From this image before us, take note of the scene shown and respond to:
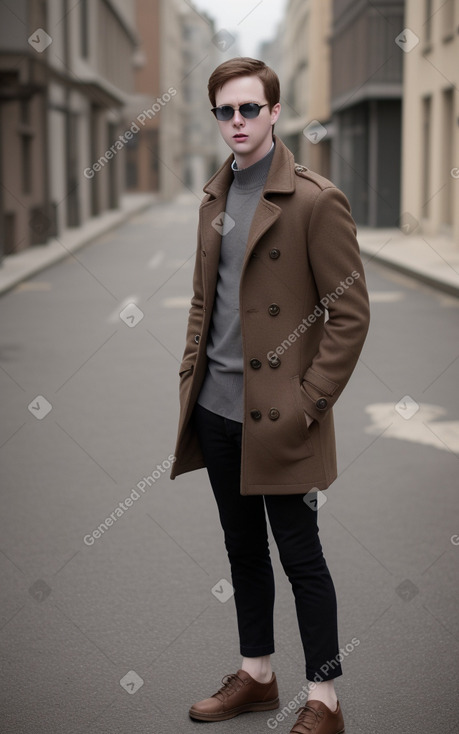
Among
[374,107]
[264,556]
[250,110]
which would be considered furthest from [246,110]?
[374,107]

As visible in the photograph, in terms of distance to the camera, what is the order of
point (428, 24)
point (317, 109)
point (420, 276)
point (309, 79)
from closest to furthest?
point (420, 276) → point (428, 24) → point (317, 109) → point (309, 79)

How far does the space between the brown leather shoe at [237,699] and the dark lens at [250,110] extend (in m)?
1.69

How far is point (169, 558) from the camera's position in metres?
4.77

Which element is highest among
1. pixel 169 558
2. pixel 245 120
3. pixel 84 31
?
pixel 84 31

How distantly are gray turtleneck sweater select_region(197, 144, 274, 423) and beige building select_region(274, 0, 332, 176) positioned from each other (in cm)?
3047

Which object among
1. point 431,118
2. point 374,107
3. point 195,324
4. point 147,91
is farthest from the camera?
point 147,91

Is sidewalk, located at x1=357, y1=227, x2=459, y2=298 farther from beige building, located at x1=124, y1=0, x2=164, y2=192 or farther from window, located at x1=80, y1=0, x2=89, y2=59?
beige building, located at x1=124, y1=0, x2=164, y2=192

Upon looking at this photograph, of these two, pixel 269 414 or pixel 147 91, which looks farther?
pixel 147 91

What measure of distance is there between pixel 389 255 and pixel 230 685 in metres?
18.0

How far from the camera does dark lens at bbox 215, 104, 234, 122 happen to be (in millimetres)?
2910

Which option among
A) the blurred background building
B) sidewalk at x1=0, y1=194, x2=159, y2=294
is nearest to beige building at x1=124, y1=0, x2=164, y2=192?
the blurred background building

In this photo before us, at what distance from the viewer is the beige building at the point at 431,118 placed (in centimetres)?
2308

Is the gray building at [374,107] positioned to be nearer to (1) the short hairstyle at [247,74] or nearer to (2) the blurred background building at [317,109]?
(2) the blurred background building at [317,109]

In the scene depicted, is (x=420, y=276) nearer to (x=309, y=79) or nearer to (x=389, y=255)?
(x=389, y=255)
